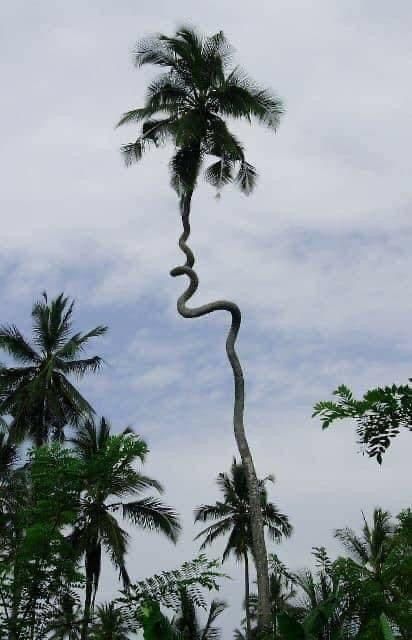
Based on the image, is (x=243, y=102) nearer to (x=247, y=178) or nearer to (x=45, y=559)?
(x=247, y=178)

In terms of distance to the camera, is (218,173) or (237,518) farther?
(237,518)

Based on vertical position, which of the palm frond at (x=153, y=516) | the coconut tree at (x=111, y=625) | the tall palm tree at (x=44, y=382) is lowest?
Answer: the coconut tree at (x=111, y=625)

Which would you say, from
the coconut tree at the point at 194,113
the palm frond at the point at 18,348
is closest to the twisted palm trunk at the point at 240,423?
the coconut tree at the point at 194,113

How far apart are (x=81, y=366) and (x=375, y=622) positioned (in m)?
16.2

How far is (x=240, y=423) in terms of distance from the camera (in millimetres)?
20453

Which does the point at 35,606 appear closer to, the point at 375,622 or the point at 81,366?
the point at 375,622

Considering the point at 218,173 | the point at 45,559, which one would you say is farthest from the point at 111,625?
the point at 218,173

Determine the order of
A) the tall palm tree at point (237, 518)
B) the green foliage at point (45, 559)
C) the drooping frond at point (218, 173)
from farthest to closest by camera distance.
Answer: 1. the tall palm tree at point (237, 518)
2. the drooping frond at point (218, 173)
3. the green foliage at point (45, 559)

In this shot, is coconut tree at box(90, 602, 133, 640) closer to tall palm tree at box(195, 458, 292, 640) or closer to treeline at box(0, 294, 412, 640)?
treeline at box(0, 294, 412, 640)

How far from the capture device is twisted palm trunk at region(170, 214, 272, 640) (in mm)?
17641

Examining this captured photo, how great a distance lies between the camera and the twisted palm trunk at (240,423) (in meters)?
17.6

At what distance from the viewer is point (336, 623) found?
724 inches

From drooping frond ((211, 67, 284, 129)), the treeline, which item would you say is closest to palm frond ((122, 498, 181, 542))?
the treeline

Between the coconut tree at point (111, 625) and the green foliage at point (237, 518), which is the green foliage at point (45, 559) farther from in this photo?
the green foliage at point (237, 518)
